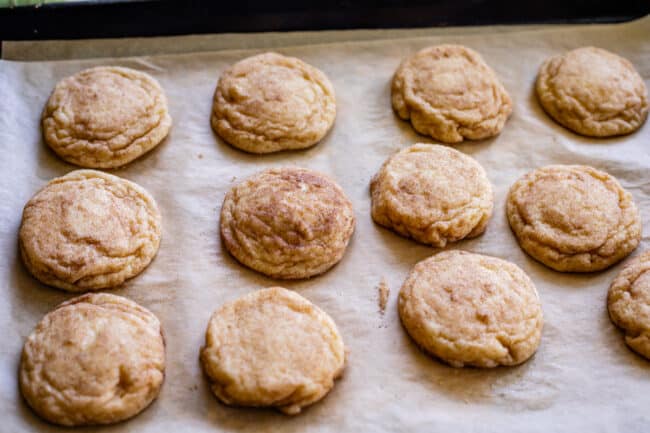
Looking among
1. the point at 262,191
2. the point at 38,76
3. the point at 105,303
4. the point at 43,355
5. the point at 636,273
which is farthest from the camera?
the point at 38,76

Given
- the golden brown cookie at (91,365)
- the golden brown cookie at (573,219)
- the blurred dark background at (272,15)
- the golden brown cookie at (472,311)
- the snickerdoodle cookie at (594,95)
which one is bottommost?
the golden brown cookie at (91,365)

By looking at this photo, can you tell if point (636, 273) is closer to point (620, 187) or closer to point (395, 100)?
point (620, 187)

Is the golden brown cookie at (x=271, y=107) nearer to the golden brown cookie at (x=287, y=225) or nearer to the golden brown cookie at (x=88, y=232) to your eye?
the golden brown cookie at (x=287, y=225)

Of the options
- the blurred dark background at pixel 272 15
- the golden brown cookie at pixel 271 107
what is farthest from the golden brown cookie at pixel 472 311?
the blurred dark background at pixel 272 15

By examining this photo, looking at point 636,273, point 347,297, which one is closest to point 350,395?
point 347,297

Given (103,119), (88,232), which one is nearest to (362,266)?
(88,232)
